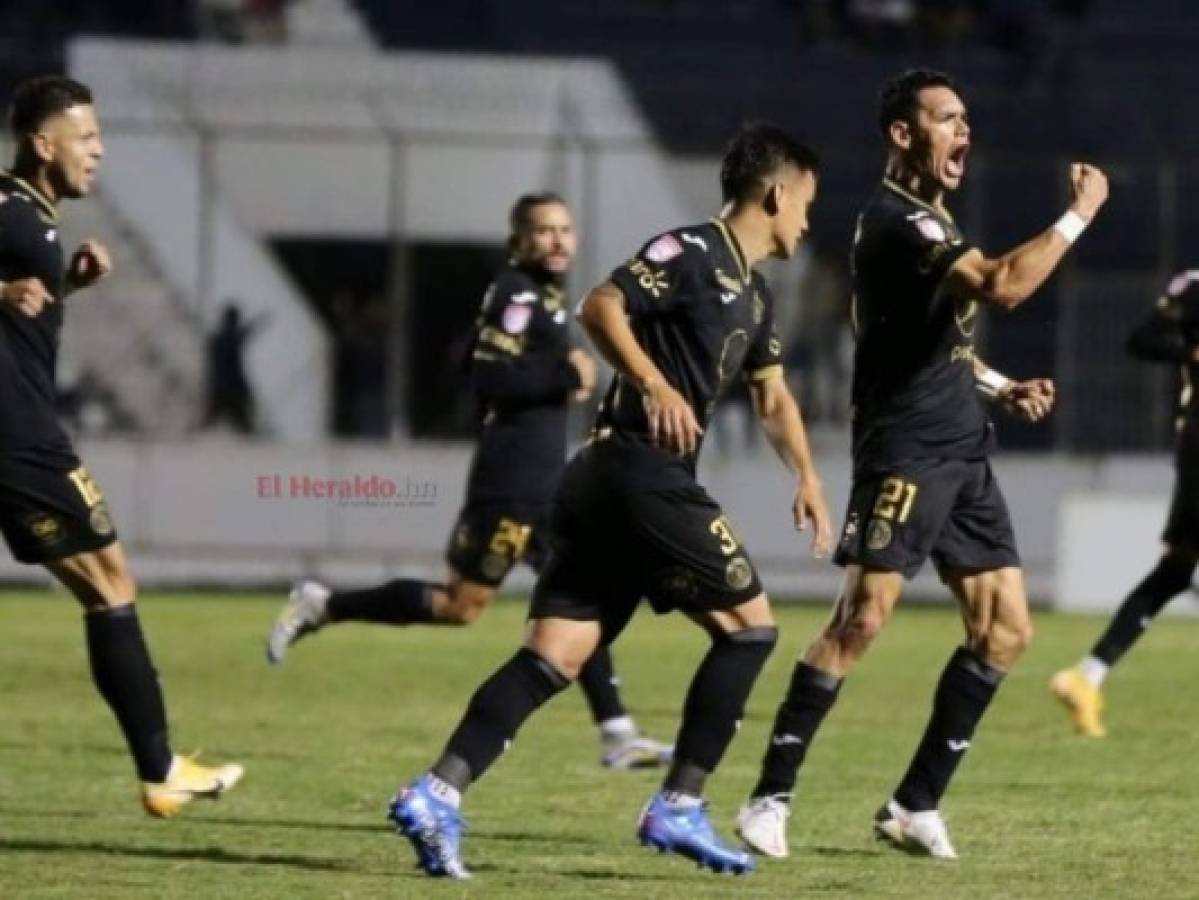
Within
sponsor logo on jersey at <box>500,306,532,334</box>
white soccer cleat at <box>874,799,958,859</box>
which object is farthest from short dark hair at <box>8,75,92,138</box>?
white soccer cleat at <box>874,799,958,859</box>

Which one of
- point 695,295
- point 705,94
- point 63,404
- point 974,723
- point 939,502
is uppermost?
point 695,295

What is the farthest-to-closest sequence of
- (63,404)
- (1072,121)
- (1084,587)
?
(1072,121)
(63,404)
(1084,587)

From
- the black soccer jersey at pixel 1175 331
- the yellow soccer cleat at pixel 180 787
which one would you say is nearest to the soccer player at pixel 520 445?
the black soccer jersey at pixel 1175 331

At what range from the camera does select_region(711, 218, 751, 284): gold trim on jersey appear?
951 centimetres

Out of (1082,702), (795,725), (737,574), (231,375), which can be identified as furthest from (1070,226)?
(231,375)

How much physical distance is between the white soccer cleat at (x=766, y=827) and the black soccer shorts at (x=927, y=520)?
813mm

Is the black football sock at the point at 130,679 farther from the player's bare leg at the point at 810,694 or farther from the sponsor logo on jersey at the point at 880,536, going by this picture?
the sponsor logo on jersey at the point at 880,536

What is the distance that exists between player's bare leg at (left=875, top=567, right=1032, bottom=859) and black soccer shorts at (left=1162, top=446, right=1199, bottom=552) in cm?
484

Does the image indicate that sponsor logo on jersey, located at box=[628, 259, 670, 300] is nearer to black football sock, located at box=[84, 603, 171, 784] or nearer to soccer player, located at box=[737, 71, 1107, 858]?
soccer player, located at box=[737, 71, 1107, 858]

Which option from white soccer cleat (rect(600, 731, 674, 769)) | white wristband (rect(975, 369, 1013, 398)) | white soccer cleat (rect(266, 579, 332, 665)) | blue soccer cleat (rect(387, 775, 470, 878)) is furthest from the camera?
white soccer cleat (rect(266, 579, 332, 665))

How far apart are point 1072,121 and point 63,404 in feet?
33.1

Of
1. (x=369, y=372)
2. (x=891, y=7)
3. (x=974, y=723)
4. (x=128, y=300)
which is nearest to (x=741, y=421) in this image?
(x=369, y=372)

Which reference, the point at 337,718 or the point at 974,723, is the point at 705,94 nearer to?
the point at 337,718

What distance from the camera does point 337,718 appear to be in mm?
15398
